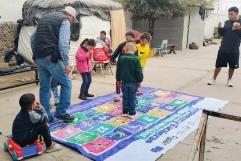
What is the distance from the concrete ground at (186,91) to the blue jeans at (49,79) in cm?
79

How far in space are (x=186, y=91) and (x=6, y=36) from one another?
7.26 m

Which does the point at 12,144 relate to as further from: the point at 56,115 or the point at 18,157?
the point at 56,115

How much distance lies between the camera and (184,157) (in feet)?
13.9

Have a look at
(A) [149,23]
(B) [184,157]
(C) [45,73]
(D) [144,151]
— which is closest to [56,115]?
(C) [45,73]

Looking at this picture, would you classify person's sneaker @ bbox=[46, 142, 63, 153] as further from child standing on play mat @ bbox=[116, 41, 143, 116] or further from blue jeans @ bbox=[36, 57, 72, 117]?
child standing on play mat @ bbox=[116, 41, 143, 116]

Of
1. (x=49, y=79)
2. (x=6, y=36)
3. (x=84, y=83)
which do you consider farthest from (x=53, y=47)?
(x=6, y=36)

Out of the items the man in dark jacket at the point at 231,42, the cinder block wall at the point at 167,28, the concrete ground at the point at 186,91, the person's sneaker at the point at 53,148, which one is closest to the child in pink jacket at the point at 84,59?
the concrete ground at the point at 186,91

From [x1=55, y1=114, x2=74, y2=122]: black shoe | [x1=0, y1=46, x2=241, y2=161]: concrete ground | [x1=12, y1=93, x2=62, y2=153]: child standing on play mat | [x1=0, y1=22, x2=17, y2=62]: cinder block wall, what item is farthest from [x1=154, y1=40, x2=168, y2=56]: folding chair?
[x1=12, y1=93, x2=62, y2=153]: child standing on play mat

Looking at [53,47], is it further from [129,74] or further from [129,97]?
[129,97]

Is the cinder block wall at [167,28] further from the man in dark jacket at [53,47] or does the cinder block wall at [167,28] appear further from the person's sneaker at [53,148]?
the person's sneaker at [53,148]

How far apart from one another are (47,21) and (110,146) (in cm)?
212

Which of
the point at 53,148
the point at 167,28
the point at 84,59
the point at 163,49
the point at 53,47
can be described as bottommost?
A: the point at 53,148

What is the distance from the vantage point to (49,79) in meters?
5.25

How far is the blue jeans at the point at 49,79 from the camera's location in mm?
5023
